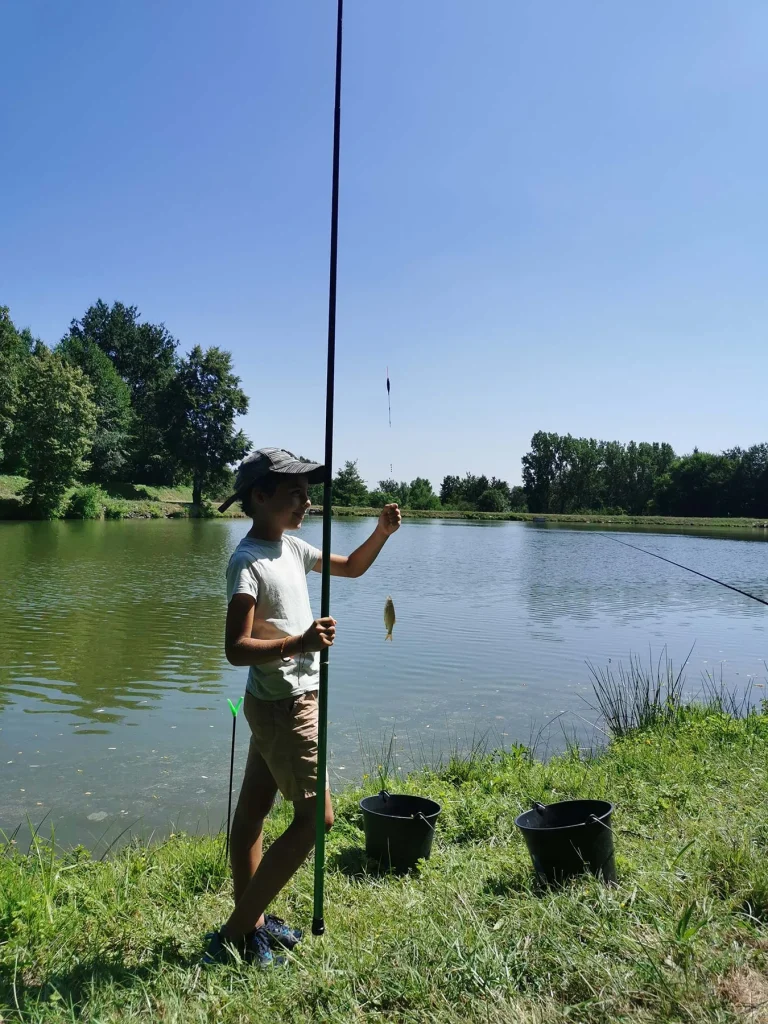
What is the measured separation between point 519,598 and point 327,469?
18.1 meters

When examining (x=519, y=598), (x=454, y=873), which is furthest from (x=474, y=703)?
(x=519, y=598)

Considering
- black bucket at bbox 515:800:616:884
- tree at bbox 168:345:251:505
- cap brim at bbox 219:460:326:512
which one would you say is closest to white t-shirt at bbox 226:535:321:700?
cap brim at bbox 219:460:326:512

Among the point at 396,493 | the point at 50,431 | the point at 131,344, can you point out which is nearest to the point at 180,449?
the point at 50,431

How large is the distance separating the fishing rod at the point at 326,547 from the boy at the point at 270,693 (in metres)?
0.05

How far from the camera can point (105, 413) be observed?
216 ft

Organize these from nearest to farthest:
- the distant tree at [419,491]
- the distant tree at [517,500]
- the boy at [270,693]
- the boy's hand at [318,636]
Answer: the boy's hand at [318,636] < the boy at [270,693] < the distant tree at [419,491] < the distant tree at [517,500]

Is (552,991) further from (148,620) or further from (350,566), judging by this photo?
(148,620)

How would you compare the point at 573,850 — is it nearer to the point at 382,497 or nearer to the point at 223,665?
the point at 382,497

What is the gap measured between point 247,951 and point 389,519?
1901 mm

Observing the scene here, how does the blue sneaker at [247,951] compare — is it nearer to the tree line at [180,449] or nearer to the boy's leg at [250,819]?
the boy's leg at [250,819]

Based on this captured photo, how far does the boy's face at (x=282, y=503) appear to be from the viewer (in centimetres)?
327

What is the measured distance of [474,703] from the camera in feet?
32.3

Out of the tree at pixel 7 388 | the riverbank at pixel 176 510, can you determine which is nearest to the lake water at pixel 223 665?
the riverbank at pixel 176 510

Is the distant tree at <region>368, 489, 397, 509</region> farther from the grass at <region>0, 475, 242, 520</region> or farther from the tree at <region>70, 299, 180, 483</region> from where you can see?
the tree at <region>70, 299, 180, 483</region>
